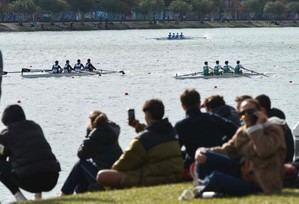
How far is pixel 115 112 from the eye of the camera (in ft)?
116

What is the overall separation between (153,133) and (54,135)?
16.5 m

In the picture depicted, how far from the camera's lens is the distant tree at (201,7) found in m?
180

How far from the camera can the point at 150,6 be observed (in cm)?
17088

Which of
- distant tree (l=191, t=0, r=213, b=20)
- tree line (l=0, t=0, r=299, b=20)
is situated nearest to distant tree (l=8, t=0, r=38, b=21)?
tree line (l=0, t=0, r=299, b=20)

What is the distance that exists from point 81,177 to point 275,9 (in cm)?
17990

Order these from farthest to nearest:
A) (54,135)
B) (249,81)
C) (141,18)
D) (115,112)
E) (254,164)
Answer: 1. (141,18)
2. (249,81)
3. (115,112)
4. (54,135)
5. (254,164)

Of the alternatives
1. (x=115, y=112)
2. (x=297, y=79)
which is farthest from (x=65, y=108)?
(x=297, y=79)

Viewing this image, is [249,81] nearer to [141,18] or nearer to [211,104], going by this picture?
[211,104]

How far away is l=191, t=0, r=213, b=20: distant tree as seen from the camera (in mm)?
179500

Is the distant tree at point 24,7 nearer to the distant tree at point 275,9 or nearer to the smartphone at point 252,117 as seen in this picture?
the distant tree at point 275,9

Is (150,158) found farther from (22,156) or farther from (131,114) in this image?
(22,156)

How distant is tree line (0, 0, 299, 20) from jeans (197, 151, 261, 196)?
14742cm

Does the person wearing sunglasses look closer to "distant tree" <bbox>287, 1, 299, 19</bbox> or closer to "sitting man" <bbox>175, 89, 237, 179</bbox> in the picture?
"sitting man" <bbox>175, 89, 237, 179</bbox>

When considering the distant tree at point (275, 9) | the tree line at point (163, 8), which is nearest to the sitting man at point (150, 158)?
the tree line at point (163, 8)
